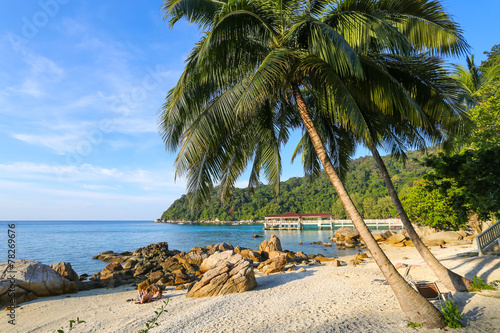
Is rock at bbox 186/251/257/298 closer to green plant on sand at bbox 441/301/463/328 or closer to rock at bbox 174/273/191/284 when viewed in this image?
rock at bbox 174/273/191/284

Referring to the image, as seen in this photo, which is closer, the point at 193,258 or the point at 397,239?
the point at 193,258

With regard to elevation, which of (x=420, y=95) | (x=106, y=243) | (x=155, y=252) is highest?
(x=420, y=95)

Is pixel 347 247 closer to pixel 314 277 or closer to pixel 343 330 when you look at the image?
pixel 314 277

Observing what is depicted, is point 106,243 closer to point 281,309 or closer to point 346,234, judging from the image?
point 346,234

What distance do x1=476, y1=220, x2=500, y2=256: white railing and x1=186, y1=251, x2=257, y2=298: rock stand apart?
10177 millimetres

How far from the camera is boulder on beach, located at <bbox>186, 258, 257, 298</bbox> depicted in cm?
988

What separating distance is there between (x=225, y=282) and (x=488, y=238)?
11.8 meters

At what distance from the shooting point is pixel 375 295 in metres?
7.90

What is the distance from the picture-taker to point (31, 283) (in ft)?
37.4

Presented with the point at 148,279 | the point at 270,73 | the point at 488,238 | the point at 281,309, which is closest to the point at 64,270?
the point at 148,279

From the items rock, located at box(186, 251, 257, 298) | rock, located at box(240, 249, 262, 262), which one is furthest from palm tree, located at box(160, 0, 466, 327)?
rock, located at box(240, 249, 262, 262)

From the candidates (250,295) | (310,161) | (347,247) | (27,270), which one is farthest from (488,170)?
(347,247)

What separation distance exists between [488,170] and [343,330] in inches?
209

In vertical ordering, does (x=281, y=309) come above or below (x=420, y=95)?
below
